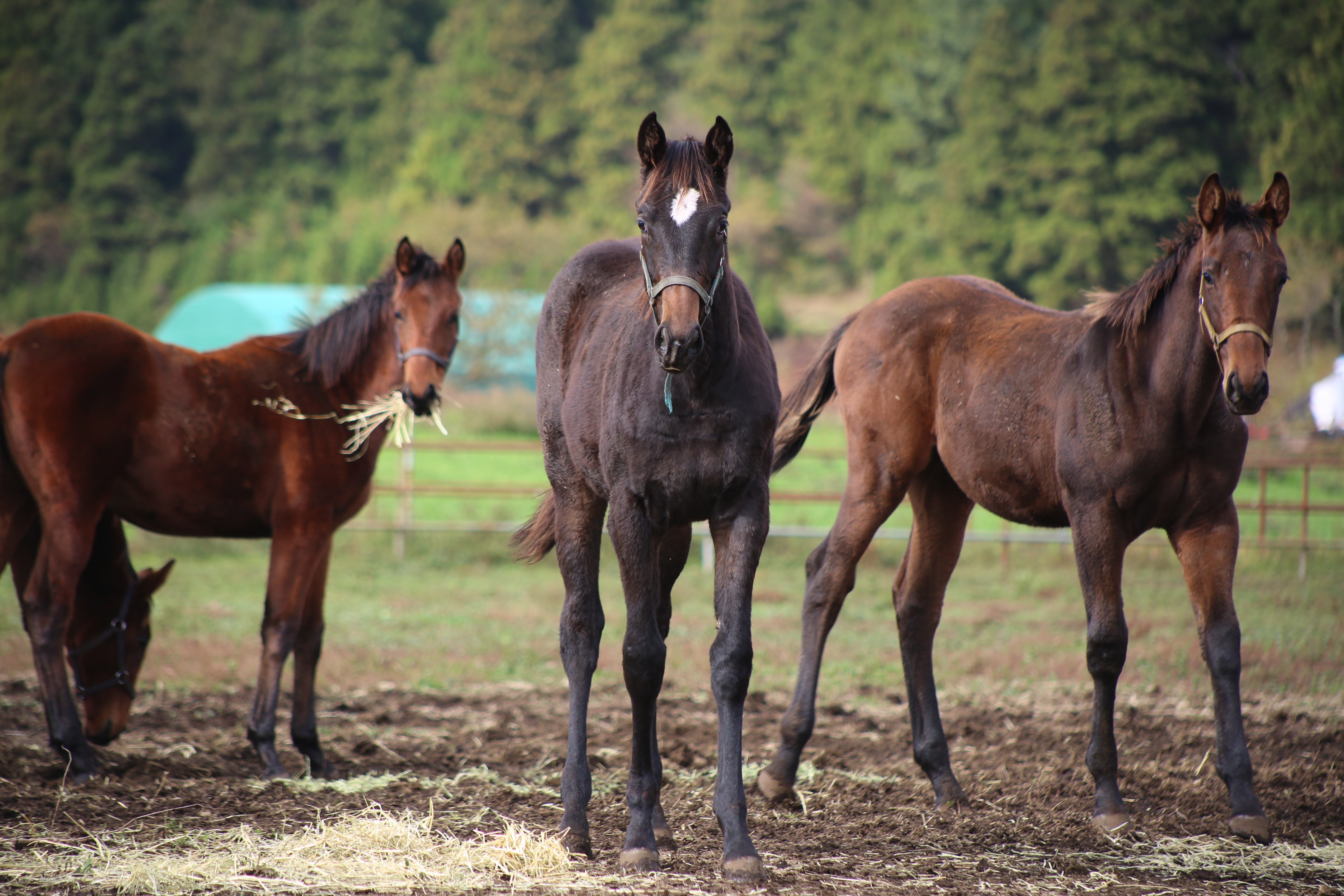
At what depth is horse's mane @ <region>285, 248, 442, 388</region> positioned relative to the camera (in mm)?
5805

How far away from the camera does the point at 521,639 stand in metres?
8.76

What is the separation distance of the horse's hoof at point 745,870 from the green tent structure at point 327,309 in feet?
73.6

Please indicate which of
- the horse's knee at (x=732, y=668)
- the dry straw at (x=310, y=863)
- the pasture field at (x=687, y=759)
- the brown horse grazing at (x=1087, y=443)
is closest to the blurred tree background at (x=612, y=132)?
the pasture field at (x=687, y=759)

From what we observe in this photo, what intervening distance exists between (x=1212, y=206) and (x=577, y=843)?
3.23 m

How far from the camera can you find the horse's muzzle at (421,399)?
5.55 metres

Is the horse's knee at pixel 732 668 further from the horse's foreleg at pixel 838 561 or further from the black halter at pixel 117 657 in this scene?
the black halter at pixel 117 657

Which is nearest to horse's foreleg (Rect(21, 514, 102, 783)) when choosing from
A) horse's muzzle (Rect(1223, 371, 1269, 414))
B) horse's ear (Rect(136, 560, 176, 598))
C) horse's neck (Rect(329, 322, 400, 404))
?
horse's ear (Rect(136, 560, 176, 598))

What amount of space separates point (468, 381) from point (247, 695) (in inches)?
812

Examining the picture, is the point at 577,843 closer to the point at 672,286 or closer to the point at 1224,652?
the point at 672,286

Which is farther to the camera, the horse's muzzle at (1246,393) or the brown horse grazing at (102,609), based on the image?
the brown horse grazing at (102,609)

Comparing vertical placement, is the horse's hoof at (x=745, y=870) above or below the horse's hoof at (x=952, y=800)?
above

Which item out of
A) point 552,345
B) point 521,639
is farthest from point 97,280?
point 552,345

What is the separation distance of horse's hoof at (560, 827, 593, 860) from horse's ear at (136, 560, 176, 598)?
3063 mm

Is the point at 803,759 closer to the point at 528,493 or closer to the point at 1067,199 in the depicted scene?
the point at 528,493
